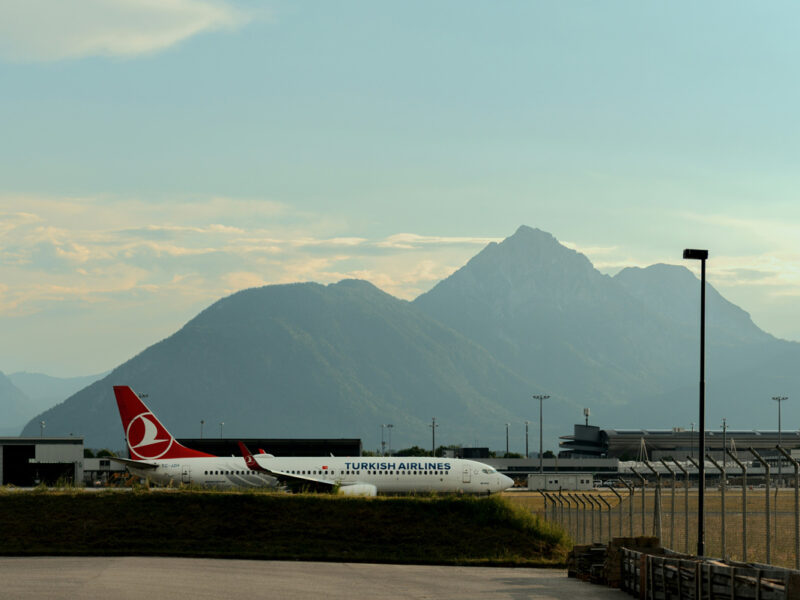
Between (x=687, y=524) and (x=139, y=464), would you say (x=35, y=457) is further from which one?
(x=687, y=524)

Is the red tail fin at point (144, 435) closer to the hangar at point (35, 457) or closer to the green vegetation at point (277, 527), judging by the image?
the green vegetation at point (277, 527)

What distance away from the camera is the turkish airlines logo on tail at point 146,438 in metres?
63.7

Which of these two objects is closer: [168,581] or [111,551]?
[168,581]

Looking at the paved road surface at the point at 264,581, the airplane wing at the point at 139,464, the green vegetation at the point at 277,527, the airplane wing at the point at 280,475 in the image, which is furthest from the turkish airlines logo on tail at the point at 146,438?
the paved road surface at the point at 264,581

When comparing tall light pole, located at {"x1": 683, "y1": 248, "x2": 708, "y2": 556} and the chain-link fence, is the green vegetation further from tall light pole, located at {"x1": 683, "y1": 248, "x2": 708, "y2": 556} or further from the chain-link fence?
tall light pole, located at {"x1": 683, "y1": 248, "x2": 708, "y2": 556}

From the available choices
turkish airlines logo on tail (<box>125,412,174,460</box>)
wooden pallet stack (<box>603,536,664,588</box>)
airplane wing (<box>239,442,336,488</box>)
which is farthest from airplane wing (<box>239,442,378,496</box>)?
wooden pallet stack (<box>603,536,664,588</box>)

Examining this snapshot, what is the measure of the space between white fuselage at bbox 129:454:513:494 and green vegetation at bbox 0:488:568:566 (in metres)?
13.6

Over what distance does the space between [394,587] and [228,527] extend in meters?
15.7

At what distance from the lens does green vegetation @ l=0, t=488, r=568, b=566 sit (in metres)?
42.0

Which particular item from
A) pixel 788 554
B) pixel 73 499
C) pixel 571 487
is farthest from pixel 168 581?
pixel 571 487

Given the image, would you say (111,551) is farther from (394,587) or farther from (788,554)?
(788,554)

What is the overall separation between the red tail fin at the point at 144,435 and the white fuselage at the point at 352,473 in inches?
63.4

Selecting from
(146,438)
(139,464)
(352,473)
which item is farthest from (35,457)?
(352,473)

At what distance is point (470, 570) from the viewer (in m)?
37.9
